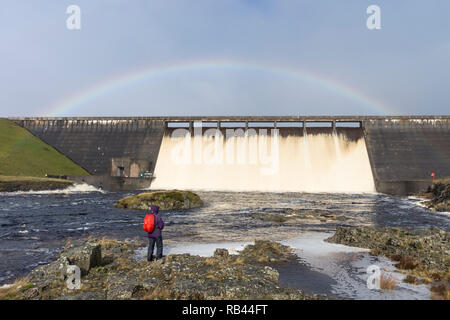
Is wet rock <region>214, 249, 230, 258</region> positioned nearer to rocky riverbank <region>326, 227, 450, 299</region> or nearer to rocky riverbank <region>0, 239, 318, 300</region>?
rocky riverbank <region>0, 239, 318, 300</region>

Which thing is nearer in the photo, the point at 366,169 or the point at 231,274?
the point at 231,274

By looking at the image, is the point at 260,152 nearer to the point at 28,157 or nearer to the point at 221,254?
the point at 28,157

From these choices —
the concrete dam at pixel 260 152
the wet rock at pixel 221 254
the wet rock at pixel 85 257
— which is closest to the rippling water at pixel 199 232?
the wet rock at pixel 221 254

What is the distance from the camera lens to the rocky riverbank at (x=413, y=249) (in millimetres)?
11258

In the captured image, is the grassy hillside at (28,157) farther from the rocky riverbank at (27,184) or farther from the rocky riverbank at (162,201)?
the rocky riverbank at (162,201)

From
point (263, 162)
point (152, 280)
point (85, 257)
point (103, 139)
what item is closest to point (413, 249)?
point (152, 280)

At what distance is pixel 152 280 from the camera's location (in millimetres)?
10203

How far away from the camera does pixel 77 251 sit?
1220cm

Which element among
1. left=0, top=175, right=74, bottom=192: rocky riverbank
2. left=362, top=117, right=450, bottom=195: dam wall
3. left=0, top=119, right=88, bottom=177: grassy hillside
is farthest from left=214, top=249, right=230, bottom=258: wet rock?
left=0, top=119, right=88, bottom=177: grassy hillside

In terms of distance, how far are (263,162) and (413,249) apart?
191ft

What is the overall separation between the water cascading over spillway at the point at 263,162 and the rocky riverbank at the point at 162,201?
31.8 m
